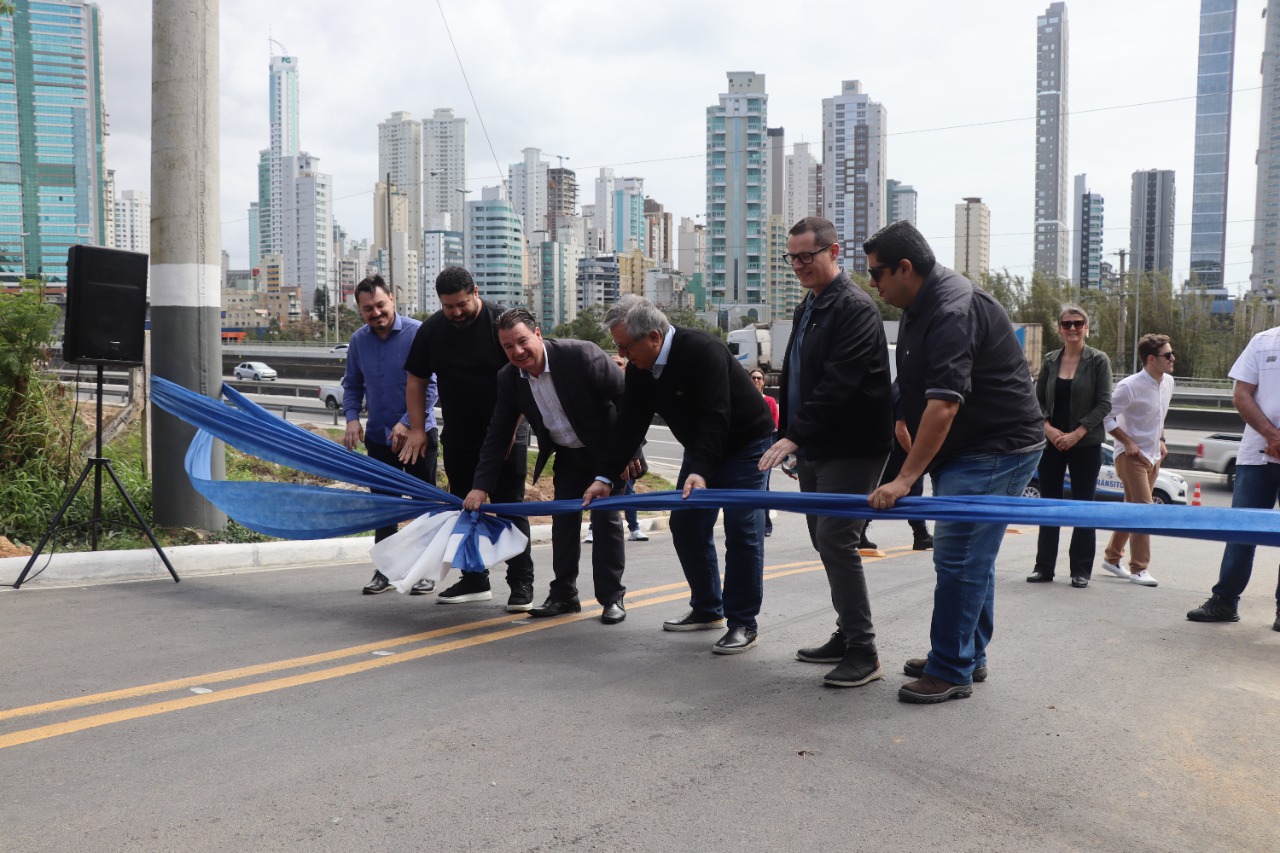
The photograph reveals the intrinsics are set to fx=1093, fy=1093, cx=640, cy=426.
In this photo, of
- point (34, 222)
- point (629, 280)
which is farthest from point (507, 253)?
point (34, 222)

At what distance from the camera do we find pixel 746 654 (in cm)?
558

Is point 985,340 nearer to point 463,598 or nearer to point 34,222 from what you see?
point 463,598

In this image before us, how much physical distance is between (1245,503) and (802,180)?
15828cm

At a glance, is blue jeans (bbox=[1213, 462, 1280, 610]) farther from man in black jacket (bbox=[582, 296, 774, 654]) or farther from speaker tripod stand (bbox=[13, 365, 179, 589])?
speaker tripod stand (bbox=[13, 365, 179, 589])

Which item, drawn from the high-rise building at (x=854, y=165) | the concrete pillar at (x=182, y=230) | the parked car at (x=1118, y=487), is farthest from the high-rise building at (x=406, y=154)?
the concrete pillar at (x=182, y=230)

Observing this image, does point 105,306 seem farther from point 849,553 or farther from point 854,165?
point 854,165

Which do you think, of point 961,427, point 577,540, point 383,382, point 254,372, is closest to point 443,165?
point 254,372

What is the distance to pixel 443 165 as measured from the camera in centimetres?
11712

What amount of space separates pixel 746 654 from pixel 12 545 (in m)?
5.38

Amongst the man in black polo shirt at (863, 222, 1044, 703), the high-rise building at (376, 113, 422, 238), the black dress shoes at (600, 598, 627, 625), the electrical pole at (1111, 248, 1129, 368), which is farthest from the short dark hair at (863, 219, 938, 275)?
the high-rise building at (376, 113, 422, 238)

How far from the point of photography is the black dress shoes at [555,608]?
640cm

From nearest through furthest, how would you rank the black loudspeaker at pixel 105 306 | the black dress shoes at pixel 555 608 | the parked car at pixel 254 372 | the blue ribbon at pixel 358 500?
1. the blue ribbon at pixel 358 500
2. the black dress shoes at pixel 555 608
3. the black loudspeaker at pixel 105 306
4. the parked car at pixel 254 372

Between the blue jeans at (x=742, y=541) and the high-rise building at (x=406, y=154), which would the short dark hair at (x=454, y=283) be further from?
the high-rise building at (x=406, y=154)

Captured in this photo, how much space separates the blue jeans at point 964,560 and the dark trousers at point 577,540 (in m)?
2.07
